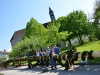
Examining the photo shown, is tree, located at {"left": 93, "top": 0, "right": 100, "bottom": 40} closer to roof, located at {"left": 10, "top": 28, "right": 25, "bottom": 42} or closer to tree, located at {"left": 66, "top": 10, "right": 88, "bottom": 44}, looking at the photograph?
tree, located at {"left": 66, "top": 10, "right": 88, "bottom": 44}

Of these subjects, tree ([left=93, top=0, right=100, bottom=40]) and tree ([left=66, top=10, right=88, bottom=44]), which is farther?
tree ([left=66, top=10, right=88, bottom=44])

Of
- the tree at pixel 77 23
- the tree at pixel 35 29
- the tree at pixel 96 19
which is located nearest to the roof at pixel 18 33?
the tree at pixel 35 29

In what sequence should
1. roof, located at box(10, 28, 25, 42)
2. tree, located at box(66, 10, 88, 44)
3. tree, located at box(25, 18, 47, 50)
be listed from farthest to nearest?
roof, located at box(10, 28, 25, 42)
tree, located at box(66, 10, 88, 44)
tree, located at box(25, 18, 47, 50)

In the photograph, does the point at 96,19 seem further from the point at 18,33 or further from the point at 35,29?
the point at 18,33

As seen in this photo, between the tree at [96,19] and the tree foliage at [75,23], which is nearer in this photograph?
the tree at [96,19]

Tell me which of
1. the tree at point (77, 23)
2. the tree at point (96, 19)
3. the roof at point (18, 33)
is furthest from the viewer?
the roof at point (18, 33)

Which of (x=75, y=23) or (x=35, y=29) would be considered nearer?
(x=35, y=29)

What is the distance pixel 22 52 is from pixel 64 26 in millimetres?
22867

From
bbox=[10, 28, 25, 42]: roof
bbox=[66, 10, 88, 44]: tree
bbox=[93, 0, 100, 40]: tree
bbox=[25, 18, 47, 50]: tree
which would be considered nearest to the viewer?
bbox=[93, 0, 100, 40]: tree

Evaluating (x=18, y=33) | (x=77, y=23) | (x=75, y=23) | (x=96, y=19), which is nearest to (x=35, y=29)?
(x=75, y=23)

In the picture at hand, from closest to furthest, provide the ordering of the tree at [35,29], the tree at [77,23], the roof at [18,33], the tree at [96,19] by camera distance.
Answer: the tree at [96,19]
the tree at [35,29]
the tree at [77,23]
the roof at [18,33]

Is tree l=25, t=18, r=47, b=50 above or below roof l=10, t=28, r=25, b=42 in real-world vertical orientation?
below

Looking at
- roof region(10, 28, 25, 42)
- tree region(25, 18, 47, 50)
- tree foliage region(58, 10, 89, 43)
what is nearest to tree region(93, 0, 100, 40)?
tree foliage region(58, 10, 89, 43)

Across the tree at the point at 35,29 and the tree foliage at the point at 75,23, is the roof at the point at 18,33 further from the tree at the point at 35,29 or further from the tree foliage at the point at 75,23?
the tree at the point at 35,29
